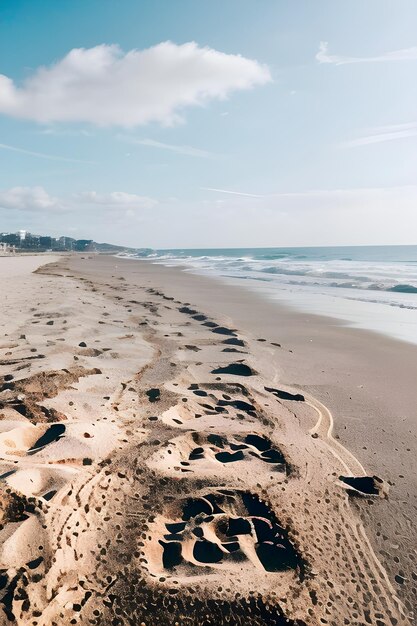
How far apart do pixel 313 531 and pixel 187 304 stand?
8.82 metres

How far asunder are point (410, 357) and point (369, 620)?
531 centimetres

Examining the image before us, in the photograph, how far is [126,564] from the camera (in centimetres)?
191

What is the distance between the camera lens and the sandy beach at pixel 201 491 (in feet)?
5.84

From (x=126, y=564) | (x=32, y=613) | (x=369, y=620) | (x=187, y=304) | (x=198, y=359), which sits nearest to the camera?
(x=32, y=613)

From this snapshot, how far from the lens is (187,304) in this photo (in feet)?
35.7

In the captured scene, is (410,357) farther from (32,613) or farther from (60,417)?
(32,613)

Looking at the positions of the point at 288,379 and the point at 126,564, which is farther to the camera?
the point at 288,379

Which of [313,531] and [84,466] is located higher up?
[84,466]

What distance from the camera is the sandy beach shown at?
178 centimetres

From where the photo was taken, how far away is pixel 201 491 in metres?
2.55

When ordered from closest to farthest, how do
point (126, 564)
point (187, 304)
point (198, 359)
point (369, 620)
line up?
point (369, 620) → point (126, 564) → point (198, 359) → point (187, 304)

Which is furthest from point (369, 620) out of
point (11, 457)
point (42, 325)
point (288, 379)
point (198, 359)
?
point (42, 325)

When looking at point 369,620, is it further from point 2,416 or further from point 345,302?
point 345,302

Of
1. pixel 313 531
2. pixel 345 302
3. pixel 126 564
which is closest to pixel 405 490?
pixel 313 531
